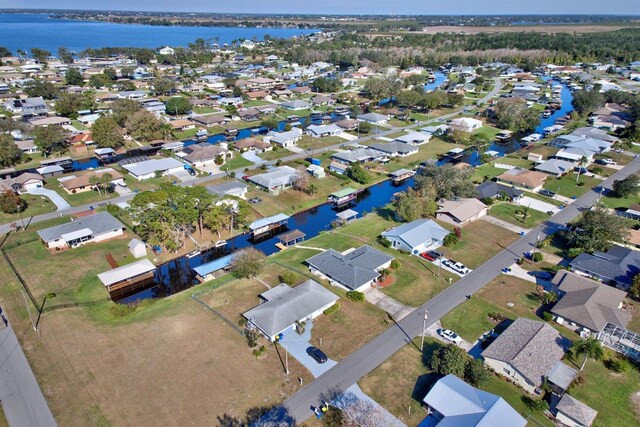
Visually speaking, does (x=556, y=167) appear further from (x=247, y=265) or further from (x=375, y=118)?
(x=247, y=265)

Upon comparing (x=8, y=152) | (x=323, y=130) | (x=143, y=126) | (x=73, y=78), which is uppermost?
(x=73, y=78)

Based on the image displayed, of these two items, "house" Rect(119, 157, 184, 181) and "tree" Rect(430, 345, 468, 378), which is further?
"house" Rect(119, 157, 184, 181)

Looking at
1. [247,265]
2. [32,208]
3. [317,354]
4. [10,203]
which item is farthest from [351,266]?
[32,208]

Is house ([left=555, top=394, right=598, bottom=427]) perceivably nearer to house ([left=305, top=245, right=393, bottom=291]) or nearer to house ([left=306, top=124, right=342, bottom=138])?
house ([left=305, top=245, right=393, bottom=291])

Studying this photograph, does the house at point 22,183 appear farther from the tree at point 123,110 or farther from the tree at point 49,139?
the tree at point 123,110

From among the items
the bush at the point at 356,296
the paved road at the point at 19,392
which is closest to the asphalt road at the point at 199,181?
the paved road at the point at 19,392

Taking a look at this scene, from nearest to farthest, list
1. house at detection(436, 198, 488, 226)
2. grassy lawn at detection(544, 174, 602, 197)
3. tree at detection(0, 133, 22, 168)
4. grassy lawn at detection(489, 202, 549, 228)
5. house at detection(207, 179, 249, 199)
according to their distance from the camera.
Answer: house at detection(436, 198, 488, 226)
grassy lawn at detection(489, 202, 549, 228)
house at detection(207, 179, 249, 199)
grassy lawn at detection(544, 174, 602, 197)
tree at detection(0, 133, 22, 168)

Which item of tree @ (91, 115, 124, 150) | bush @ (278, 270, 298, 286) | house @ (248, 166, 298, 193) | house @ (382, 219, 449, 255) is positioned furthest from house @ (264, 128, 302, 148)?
bush @ (278, 270, 298, 286)
